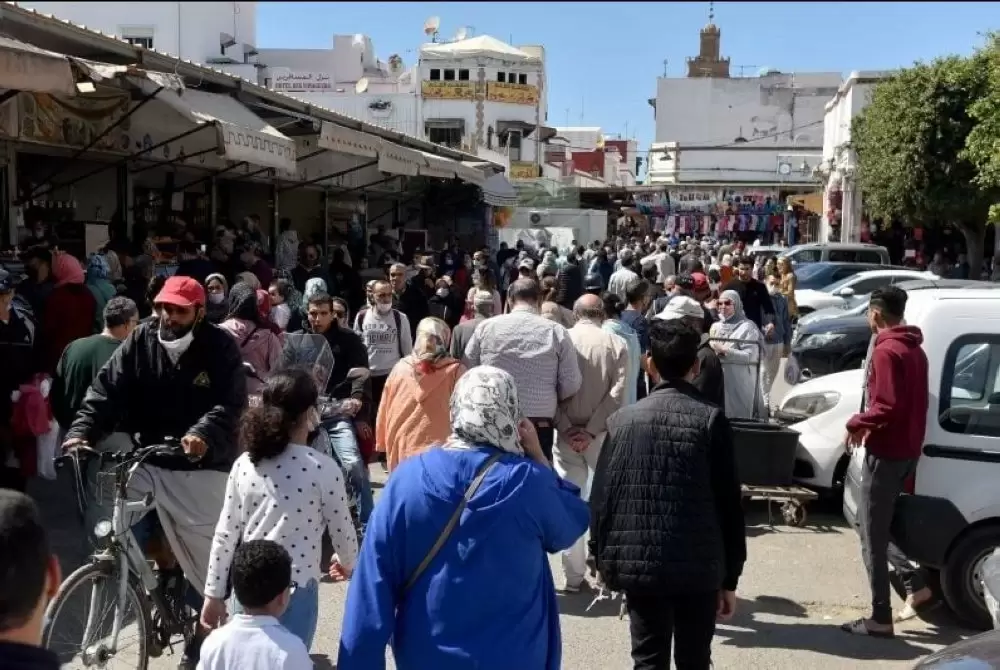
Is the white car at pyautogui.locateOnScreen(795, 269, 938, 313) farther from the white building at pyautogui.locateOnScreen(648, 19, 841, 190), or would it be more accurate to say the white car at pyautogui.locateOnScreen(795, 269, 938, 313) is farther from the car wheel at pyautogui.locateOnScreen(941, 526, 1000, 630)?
the white building at pyautogui.locateOnScreen(648, 19, 841, 190)

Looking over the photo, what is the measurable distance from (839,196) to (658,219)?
27.6 ft

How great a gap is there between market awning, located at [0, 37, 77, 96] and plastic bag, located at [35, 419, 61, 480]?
2203 mm

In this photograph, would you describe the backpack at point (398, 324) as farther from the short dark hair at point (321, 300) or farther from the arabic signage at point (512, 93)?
the arabic signage at point (512, 93)

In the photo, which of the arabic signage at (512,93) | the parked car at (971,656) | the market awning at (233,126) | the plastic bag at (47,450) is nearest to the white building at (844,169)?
the arabic signage at (512,93)

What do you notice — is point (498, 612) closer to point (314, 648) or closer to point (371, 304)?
point (314, 648)

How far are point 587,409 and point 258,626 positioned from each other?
3.61 meters

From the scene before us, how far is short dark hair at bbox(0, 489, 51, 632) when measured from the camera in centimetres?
193

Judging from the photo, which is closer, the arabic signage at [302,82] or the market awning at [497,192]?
the market awning at [497,192]

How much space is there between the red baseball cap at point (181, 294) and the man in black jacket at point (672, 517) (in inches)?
76.7

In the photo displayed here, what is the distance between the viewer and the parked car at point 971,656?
3.60 m

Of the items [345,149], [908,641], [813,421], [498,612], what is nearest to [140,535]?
[498,612]

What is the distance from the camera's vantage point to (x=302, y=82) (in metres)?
51.2

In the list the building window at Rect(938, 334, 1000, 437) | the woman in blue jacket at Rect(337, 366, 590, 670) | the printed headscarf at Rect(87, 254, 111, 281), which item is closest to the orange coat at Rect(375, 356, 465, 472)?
the building window at Rect(938, 334, 1000, 437)

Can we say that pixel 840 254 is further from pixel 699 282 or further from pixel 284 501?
pixel 284 501
